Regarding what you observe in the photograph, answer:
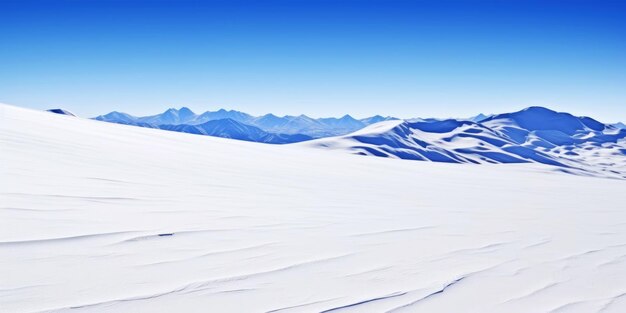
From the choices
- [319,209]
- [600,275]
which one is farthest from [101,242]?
[600,275]

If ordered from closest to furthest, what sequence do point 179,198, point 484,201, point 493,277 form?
Result: point 493,277 → point 179,198 → point 484,201

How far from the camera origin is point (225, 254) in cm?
346

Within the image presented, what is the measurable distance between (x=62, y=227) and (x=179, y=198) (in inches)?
70.1

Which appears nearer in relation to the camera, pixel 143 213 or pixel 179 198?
pixel 143 213

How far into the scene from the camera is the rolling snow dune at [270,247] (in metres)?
2.67

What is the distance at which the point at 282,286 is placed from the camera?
2875mm

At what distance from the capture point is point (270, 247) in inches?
148

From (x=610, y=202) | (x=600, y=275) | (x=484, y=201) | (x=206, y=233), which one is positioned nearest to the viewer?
(x=600, y=275)

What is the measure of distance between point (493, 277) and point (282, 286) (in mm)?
1669

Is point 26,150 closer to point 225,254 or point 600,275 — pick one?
point 225,254

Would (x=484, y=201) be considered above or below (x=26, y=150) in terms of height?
below

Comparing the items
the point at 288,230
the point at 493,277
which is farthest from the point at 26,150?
the point at 493,277

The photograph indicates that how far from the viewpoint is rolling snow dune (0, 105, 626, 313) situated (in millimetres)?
2666

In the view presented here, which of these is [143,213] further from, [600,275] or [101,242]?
[600,275]
